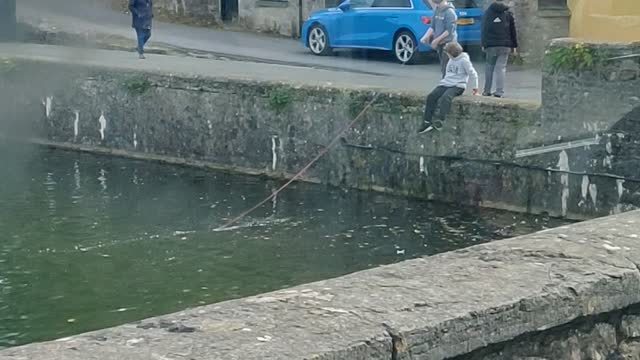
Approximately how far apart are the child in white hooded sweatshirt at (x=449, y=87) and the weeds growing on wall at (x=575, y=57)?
1.32 meters

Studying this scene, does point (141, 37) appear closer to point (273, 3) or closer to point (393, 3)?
point (393, 3)

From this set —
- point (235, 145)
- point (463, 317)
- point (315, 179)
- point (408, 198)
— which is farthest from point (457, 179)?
point (463, 317)

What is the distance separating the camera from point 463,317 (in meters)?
3.54

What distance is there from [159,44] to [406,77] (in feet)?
22.6

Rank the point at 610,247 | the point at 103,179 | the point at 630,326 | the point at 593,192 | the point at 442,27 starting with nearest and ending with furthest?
the point at 630,326 → the point at 610,247 → the point at 593,192 → the point at 103,179 → the point at 442,27

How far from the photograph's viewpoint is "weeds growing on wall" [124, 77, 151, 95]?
1788 centimetres

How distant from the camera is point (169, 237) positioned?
44.0ft

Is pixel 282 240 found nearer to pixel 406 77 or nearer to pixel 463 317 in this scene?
pixel 406 77

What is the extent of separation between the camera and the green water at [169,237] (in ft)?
35.5

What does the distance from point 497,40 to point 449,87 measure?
114 inches

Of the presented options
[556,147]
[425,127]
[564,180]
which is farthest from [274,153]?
[564,180]

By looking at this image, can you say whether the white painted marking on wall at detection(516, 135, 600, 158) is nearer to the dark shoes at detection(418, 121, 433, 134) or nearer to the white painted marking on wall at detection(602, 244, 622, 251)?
the dark shoes at detection(418, 121, 433, 134)

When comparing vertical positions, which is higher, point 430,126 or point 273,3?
point 273,3

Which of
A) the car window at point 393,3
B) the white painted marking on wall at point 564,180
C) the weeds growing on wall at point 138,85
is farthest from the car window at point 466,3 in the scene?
the white painted marking on wall at point 564,180
